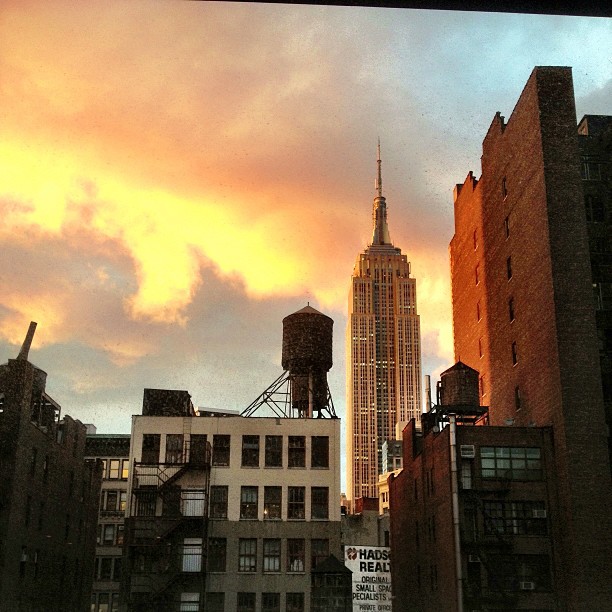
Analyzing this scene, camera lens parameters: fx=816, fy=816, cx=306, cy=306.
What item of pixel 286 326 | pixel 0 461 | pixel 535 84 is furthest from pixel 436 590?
pixel 535 84

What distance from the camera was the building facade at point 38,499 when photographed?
49750 mm

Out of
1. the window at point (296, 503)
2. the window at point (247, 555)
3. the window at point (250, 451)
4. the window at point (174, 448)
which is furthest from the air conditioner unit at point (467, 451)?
the window at point (174, 448)

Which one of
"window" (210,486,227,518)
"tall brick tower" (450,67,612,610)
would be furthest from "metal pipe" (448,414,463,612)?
"window" (210,486,227,518)

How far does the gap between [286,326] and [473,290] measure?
17.2 m

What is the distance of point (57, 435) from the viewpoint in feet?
199

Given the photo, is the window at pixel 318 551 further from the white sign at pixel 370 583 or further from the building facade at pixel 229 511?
the white sign at pixel 370 583

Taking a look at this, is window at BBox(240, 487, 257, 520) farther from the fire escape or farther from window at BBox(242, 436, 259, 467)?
the fire escape

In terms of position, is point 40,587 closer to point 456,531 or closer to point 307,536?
point 307,536

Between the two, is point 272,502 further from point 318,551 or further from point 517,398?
point 517,398

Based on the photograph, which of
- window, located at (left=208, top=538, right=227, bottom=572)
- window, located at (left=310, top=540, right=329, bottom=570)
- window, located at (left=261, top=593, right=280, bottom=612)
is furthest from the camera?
window, located at (left=310, top=540, right=329, bottom=570)

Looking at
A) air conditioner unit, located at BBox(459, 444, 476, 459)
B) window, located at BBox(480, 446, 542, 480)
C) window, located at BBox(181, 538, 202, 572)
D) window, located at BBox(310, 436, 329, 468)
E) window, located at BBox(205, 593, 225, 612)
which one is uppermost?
window, located at BBox(310, 436, 329, 468)

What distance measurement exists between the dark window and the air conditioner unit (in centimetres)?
2095

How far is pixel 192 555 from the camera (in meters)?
52.8

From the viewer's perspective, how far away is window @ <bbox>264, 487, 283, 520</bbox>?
181 feet
